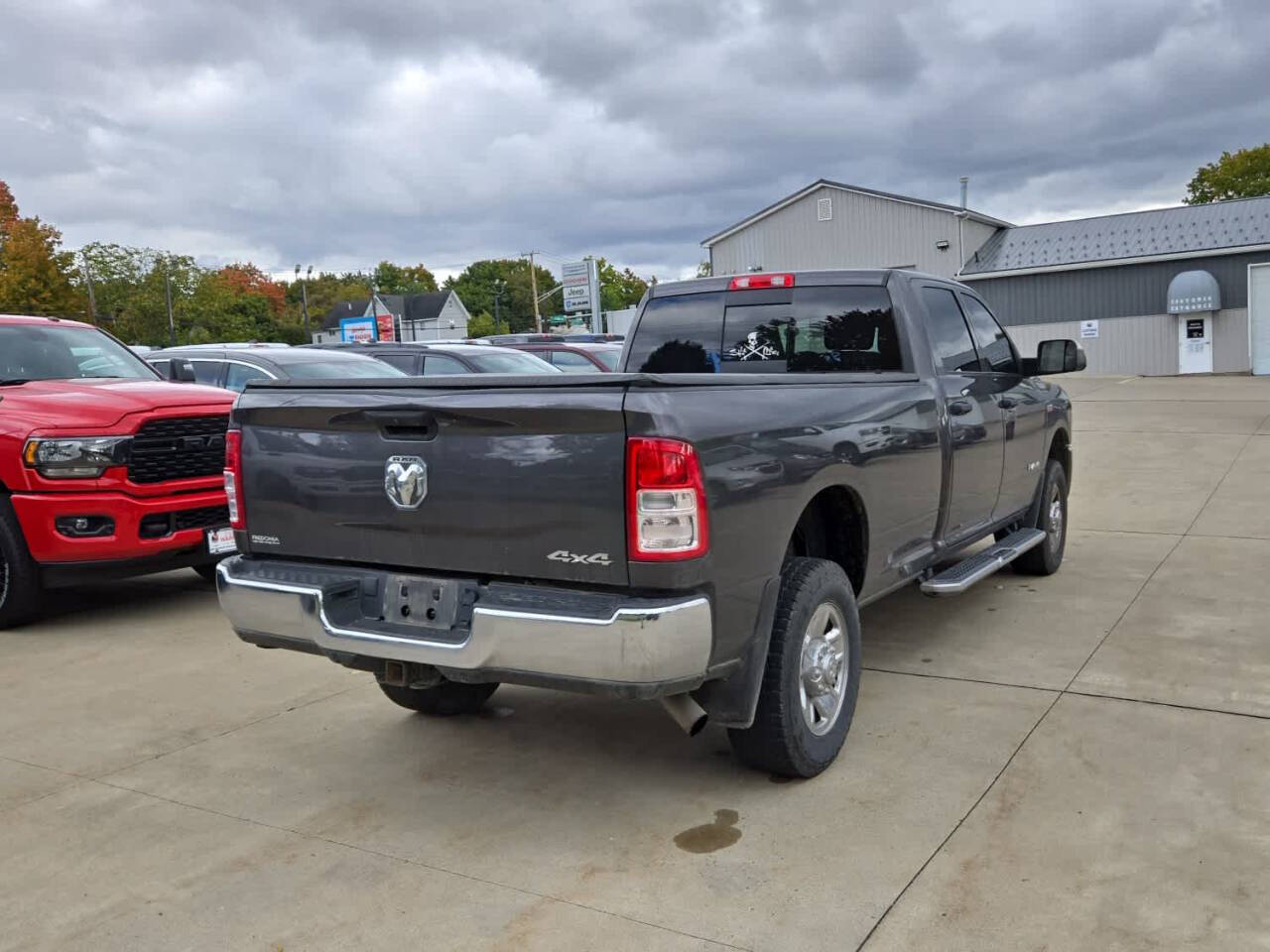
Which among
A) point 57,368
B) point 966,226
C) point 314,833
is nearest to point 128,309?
point 966,226

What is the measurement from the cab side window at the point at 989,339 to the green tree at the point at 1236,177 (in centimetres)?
6120

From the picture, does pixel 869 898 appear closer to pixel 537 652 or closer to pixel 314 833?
pixel 537 652

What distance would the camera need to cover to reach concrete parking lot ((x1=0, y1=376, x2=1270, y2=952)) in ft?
10.0

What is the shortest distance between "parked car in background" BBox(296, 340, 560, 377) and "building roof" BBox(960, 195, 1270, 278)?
2613 centimetres

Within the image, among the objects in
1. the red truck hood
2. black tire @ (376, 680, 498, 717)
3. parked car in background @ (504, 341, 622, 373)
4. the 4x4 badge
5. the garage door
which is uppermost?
the garage door

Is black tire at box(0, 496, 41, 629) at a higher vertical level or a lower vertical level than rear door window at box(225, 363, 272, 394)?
lower

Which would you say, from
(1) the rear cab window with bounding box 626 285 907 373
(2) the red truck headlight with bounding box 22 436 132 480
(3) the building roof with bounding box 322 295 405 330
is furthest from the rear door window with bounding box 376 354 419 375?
(3) the building roof with bounding box 322 295 405 330

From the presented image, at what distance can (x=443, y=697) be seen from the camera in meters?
4.80

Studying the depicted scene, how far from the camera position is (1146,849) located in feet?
10.9

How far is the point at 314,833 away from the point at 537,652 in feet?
3.70

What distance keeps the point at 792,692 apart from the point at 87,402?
4851 millimetres

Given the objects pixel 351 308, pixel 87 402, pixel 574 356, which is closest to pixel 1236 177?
pixel 574 356

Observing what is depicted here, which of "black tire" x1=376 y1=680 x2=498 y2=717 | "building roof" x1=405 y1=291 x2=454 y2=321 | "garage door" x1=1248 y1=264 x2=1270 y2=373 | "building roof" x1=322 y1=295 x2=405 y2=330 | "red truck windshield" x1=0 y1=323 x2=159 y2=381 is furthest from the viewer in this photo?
"building roof" x1=322 y1=295 x2=405 y2=330

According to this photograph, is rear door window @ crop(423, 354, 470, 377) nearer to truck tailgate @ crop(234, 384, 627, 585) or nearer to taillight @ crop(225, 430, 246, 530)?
taillight @ crop(225, 430, 246, 530)
